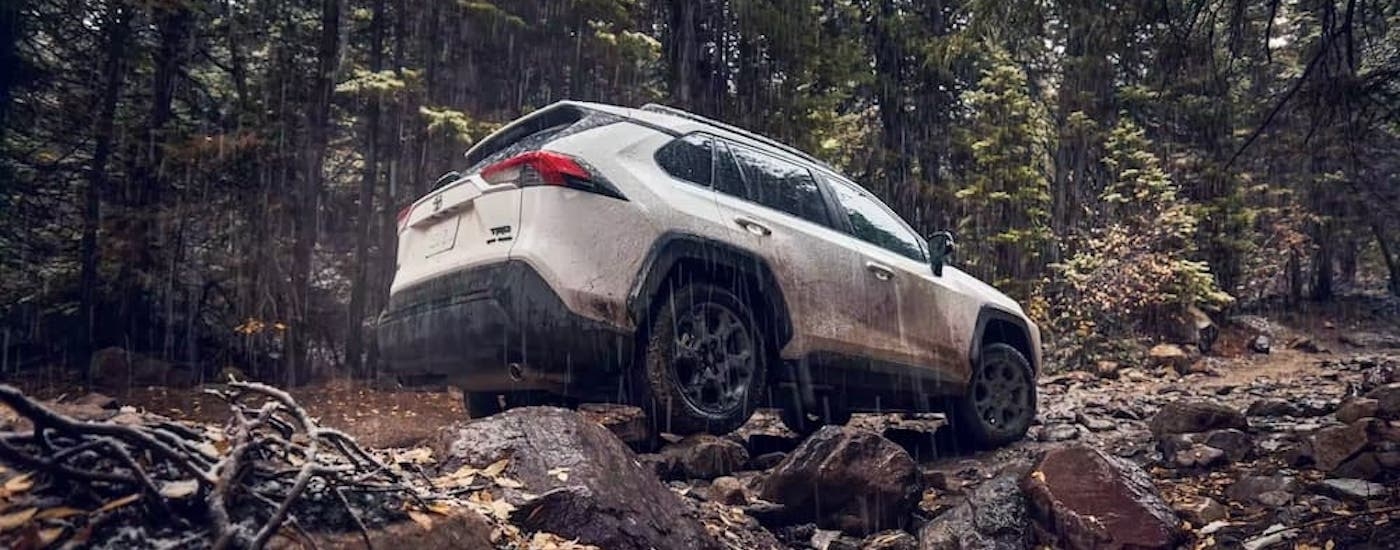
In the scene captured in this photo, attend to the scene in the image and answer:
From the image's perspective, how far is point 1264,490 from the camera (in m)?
4.28

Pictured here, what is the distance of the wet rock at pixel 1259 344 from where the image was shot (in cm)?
1521

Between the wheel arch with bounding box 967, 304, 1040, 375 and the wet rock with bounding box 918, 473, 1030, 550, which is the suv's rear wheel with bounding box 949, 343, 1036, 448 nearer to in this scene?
the wheel arch with bounding box 967, 304, 1040, 375

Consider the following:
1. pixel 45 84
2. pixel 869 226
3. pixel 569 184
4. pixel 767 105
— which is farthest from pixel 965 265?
pixel 45 84

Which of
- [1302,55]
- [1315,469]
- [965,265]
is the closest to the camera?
[1315,469]

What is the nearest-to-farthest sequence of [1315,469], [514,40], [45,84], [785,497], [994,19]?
1. [785,497]
2. [1315,469]
3. [994,19]
4. [45,84]
5. [514,40]

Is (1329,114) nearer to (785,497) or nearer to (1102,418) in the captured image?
(1102,418)

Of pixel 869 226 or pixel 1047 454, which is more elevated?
pixel 869 226

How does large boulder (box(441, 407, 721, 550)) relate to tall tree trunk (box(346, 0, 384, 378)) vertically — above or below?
below

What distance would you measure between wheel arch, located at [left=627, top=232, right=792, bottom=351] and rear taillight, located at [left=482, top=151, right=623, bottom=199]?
40 centimetres

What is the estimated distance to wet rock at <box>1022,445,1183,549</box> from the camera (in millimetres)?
3646

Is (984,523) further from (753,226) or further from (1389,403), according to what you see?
(1389,403)

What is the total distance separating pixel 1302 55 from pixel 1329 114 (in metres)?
14.5

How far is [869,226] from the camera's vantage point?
566cm

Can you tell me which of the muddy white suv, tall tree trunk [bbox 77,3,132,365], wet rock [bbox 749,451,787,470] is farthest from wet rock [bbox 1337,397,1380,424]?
tall tree trunk [bbox 77,3,132,365]
